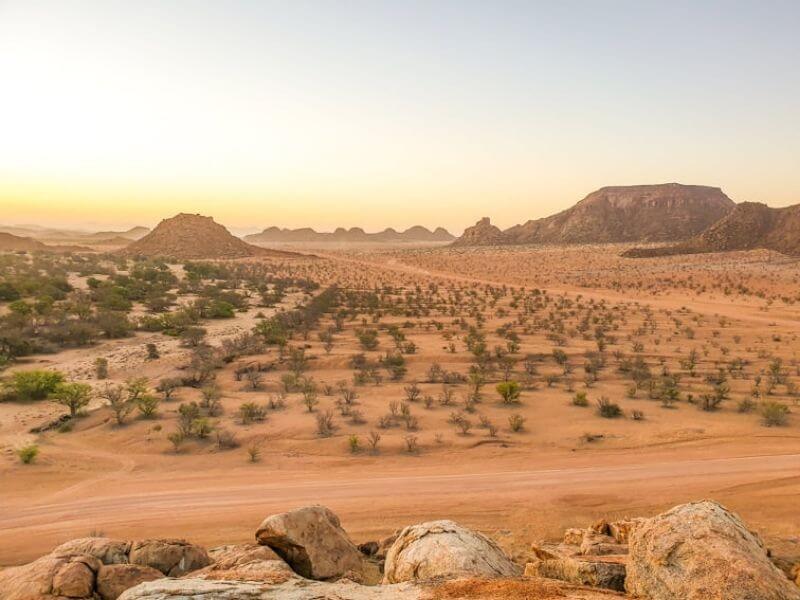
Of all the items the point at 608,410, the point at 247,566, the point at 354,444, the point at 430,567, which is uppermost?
the point at 430,567

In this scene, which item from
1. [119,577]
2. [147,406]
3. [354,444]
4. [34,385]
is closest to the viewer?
[119,577]

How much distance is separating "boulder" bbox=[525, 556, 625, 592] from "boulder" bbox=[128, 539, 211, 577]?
436 cm

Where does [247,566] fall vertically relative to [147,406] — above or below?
above

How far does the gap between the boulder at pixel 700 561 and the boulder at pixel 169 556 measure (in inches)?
210

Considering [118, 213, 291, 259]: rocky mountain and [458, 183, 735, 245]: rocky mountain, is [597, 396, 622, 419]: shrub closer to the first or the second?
[118, 213, 291, 259]: rocky mountain

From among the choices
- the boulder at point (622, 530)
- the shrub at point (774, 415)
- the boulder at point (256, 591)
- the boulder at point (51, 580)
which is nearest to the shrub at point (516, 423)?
the boulder at point (622, 530)

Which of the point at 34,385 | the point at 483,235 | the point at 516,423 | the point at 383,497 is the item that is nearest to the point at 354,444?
the point at 383,497

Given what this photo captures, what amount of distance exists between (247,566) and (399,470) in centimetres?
544

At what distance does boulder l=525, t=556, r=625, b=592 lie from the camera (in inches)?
198

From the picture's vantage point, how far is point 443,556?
17.6 ft

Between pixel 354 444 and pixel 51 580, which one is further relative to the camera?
pixel 354 444

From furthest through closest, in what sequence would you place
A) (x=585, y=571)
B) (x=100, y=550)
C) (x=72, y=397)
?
1. (x=72, y=397)
2. (x=100, y=550)
3. (x=585, y=571)

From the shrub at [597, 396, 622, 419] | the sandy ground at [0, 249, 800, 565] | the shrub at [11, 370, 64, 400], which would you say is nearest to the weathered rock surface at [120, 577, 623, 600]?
the sandy ground at [0, 249, 800, 565]

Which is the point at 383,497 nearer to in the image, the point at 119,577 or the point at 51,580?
the point at 119,577
